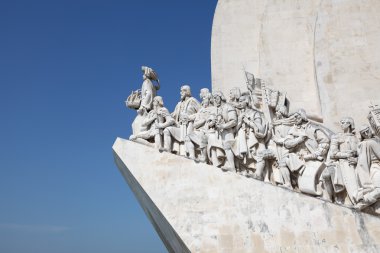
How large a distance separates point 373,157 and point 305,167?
958 mm

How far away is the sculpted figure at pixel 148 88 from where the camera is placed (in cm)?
821

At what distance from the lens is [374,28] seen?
7.77 m

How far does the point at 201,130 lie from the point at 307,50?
10.1 feet

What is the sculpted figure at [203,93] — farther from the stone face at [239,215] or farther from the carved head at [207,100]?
the stone face at [239,215]

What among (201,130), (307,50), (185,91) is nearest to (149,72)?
(185,91)

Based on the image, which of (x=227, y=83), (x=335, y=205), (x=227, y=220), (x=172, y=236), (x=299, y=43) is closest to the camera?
(x=335, y=205)

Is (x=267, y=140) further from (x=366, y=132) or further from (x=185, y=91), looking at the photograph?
(x=185, y=91)

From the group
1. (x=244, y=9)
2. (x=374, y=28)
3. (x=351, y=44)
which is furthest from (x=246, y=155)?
(x=244, y=9)

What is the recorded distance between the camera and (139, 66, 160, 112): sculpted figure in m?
8.21

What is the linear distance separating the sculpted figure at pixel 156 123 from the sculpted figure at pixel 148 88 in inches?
8.4

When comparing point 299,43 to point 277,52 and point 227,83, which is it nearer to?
point 277,52

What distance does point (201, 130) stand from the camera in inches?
290

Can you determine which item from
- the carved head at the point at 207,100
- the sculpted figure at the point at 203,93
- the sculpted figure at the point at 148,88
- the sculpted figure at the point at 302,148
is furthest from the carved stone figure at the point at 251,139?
the sculpted figure at the point at 148,88

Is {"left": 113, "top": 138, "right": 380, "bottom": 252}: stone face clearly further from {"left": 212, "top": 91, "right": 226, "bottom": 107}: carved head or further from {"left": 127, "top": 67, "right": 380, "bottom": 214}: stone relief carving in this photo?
{"left": 212, "top": 91, "right": 226, "bottom": 107}: carved head
